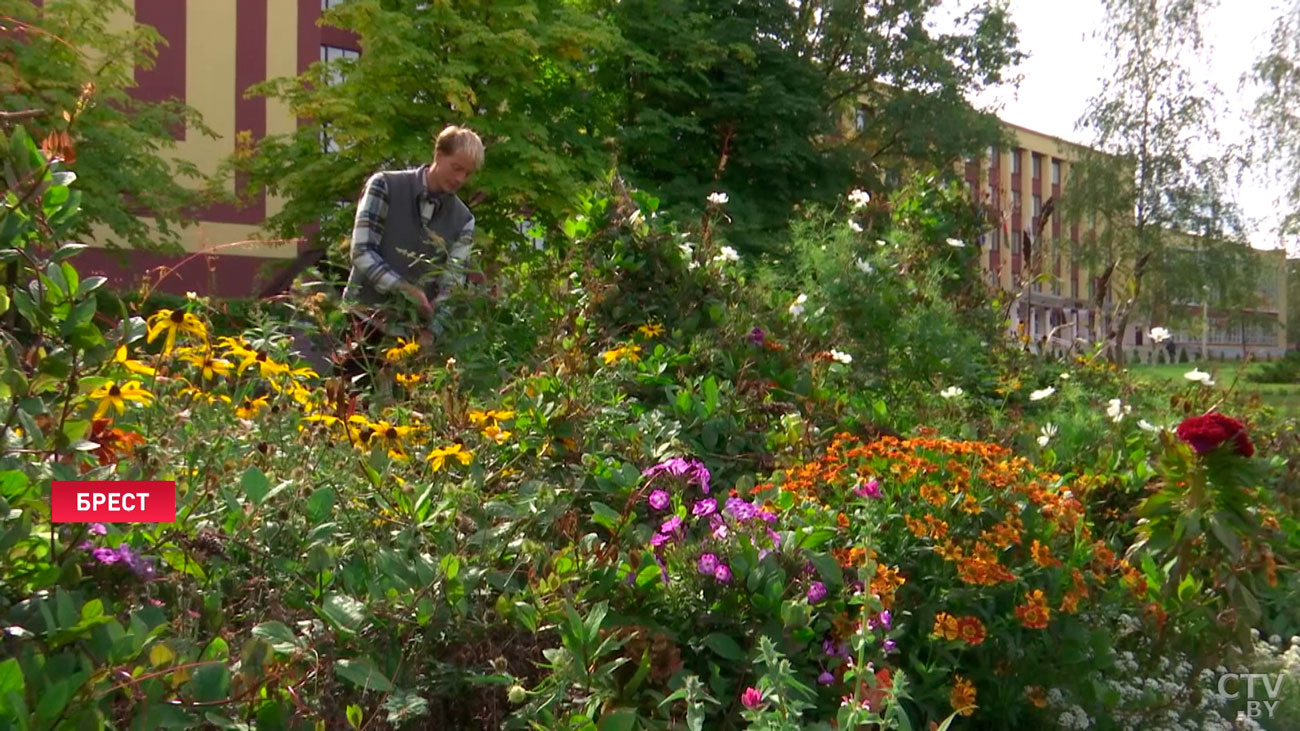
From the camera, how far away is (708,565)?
7.06 ft

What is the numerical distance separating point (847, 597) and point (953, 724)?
18.0 inches

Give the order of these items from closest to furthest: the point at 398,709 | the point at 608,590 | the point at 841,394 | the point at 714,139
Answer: the point at 398,709 → the point at 608,590 → the point at 841,394 → the point at 714,139

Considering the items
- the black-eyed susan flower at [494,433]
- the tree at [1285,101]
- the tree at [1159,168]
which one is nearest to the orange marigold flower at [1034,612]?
the black-eyed susan flower at [494,433]

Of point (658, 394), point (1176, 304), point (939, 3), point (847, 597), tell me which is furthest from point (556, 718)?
point (1176, 304)

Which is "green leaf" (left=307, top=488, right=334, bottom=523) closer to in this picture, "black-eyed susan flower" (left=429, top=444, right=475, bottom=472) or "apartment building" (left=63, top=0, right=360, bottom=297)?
"black-eyed susan flower" (left=429, top=444, right=475, bottom=472)

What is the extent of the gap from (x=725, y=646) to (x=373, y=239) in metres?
3.00

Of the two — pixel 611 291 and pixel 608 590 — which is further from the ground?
pixel 611 291

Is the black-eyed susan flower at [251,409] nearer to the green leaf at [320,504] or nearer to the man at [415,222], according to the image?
the green leaf at [320,504]

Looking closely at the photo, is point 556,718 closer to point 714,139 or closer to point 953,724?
point 953,724

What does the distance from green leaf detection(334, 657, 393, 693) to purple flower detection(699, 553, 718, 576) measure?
64 centimetres

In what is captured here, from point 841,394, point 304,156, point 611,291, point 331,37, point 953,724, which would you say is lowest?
point 953,724

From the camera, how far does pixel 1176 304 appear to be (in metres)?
33.3

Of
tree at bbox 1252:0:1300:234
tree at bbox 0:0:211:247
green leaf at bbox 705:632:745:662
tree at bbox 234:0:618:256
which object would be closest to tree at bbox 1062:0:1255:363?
tree at bbox 1252:0:1300:234

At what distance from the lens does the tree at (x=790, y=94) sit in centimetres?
2214
